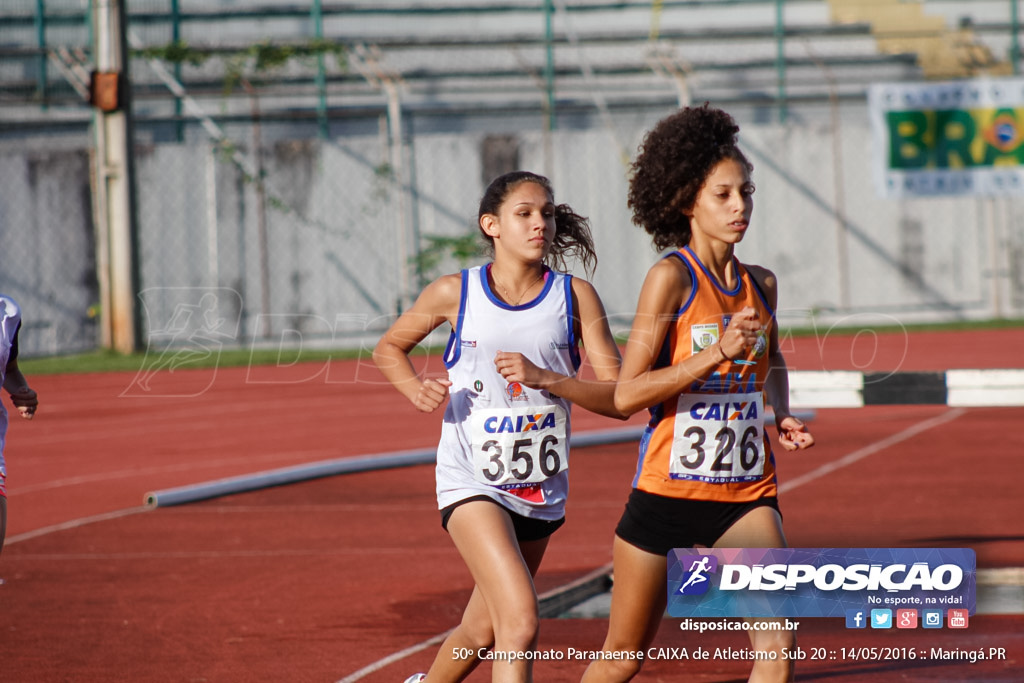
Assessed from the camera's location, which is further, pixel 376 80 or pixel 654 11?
pixel 654 11

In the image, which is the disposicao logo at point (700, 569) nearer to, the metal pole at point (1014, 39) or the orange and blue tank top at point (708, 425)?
the orange and blue tank top at point (708, 425)

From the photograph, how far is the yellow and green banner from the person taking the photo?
63.8ft

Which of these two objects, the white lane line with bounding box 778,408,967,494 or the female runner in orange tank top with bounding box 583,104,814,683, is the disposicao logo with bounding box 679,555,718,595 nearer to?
the female runner in orange tank top with bounding box 583,104,814,683

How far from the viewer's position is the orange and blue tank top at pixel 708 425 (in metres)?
4.01

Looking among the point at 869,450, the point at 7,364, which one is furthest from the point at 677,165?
the point at 869,450

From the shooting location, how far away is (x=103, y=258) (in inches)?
720

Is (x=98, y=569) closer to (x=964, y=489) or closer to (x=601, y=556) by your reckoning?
(x=601, y=556)

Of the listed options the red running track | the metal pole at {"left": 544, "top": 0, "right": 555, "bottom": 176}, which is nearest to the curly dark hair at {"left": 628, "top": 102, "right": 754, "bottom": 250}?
the red running track

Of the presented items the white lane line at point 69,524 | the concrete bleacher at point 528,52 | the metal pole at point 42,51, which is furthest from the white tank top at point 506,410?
the metal pole at point 42,51

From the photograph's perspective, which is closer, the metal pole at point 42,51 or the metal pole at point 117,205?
the metal pole at point 117,205

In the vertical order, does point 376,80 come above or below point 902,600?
above

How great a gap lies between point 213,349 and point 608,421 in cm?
729

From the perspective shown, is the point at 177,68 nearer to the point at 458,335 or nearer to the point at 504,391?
the point at 458,335

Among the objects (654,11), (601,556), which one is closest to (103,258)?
(654,11)
